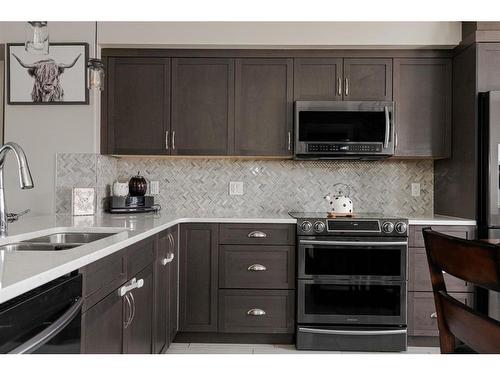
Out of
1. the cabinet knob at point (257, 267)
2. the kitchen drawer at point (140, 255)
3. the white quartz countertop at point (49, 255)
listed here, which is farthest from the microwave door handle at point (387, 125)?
the kitchen drawer at point (140, 255)

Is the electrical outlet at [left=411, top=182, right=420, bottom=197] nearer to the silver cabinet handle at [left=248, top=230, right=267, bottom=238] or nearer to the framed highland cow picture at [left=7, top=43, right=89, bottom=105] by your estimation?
the silver cabinet handle at [left=248, top=230, right=267, bottom=238]

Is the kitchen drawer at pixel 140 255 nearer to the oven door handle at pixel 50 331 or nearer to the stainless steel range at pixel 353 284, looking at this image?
the oven door handle at pixel 50 331

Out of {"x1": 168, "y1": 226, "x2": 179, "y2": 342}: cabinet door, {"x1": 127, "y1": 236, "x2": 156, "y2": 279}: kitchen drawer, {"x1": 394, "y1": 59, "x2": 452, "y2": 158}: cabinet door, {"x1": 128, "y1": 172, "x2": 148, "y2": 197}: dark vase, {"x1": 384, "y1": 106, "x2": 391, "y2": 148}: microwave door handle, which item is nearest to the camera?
{"x1": 127, "y1": 236, "x2": 156, "y2": 279}: kitchen drawer

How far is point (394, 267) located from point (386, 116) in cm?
109

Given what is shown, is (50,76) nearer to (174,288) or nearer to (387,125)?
(174,288)

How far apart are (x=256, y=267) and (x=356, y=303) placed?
2.38 feet

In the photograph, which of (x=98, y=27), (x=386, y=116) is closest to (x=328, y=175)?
(x=386, y=116)

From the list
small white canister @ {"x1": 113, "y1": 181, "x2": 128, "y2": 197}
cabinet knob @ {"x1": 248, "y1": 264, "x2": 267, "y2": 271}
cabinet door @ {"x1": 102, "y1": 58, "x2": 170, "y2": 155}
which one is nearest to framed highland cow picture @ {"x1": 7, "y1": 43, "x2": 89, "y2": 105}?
cabinet door @ {"x1": 102, "y1": 58, "x2": 170, "y2": 155}

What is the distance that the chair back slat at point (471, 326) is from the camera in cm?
95

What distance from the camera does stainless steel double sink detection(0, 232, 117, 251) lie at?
68.5 inches

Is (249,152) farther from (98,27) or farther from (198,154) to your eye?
(98,27)

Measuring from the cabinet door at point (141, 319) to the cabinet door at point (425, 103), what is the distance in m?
2.12

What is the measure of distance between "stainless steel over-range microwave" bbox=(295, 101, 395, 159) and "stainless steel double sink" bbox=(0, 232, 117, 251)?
64.8 inches

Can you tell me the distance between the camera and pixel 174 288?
291 cm
